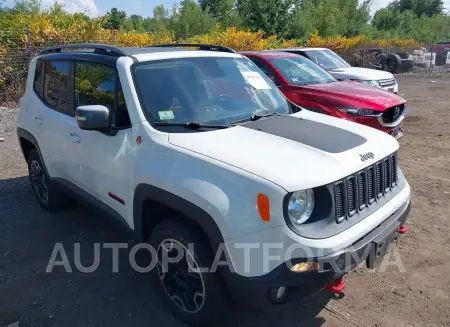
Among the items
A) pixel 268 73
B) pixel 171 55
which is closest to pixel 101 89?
pixel 171 55

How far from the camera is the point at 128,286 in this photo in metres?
3.43

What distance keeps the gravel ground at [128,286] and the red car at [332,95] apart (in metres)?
1.49

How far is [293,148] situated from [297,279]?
33.1 inches

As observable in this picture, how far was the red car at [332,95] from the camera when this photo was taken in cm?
617

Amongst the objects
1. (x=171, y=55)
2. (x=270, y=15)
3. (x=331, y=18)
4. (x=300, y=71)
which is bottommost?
(x=300, y=71)

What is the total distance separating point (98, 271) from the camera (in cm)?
366

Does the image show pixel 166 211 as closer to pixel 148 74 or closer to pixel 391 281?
pixel 148 74

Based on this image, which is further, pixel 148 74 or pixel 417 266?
pixel 417 266

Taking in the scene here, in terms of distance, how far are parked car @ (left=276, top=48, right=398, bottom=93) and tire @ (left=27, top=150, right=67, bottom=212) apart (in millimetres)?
6551

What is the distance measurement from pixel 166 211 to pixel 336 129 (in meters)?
1.47

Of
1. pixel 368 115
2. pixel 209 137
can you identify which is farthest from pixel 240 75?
pixel 368 115

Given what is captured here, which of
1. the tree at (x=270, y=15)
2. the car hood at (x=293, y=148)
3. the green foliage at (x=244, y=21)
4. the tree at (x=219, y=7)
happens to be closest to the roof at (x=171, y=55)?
the car hood at (x=293, y=148)

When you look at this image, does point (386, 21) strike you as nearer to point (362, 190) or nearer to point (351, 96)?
point (351, 96)

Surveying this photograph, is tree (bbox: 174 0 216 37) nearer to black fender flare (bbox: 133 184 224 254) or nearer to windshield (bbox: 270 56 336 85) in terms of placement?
windshield (bbox: 270 56 336 85)
